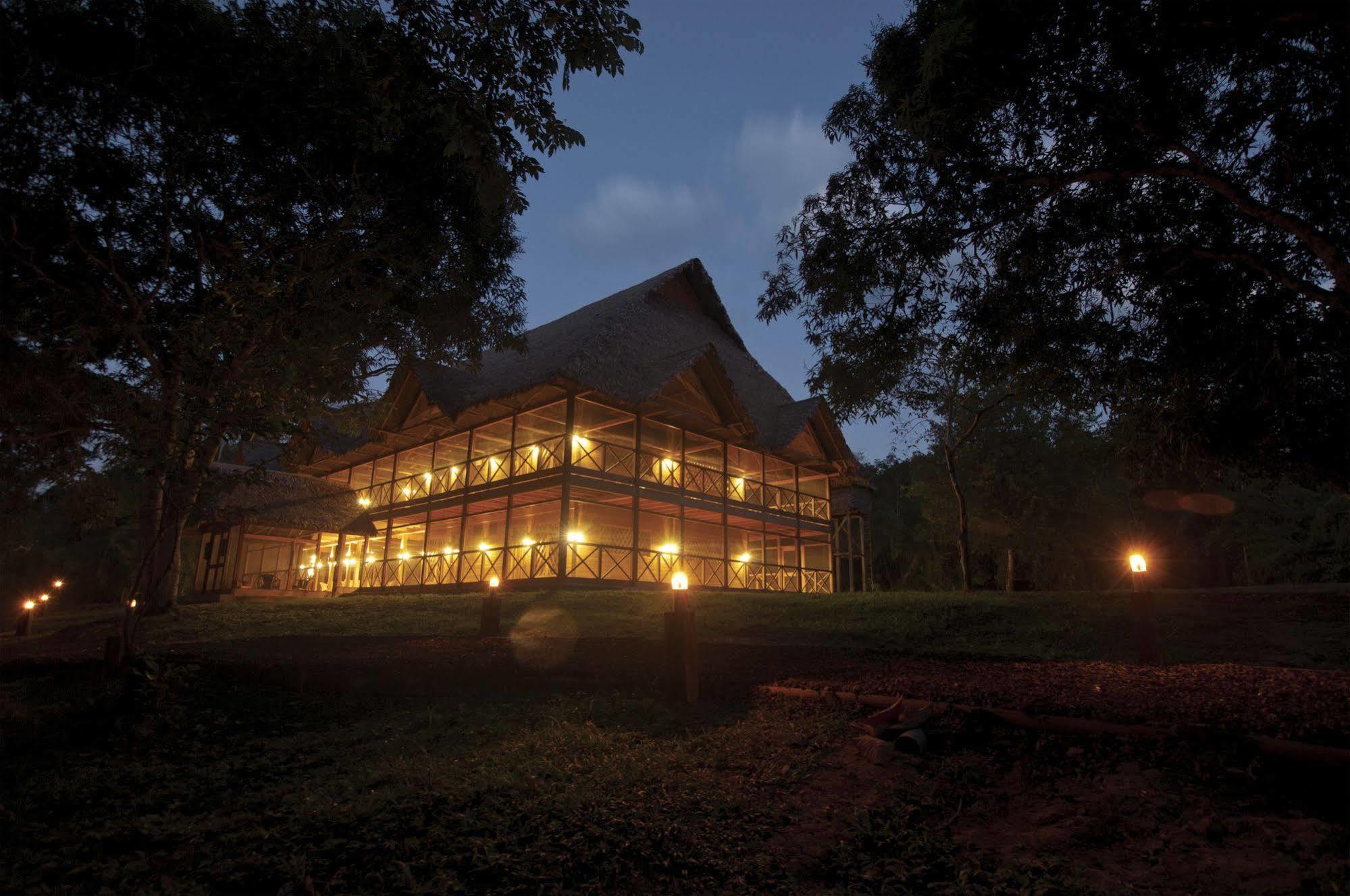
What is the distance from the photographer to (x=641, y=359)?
832 inches

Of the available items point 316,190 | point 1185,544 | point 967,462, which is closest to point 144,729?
point 316,190

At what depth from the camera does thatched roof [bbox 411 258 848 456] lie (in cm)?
1917

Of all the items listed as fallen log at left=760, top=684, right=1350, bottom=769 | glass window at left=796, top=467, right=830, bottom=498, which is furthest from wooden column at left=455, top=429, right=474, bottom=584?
fallen log at left=760, top=684, right=1350, bottom=769

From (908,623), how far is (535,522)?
14.4 m

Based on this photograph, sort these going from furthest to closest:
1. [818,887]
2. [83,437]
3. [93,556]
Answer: [93,556], [83,437], [818,887]

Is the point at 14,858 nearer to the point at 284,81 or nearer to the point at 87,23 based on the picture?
the point at 284,81

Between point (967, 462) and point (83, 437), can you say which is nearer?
point (83, 437)

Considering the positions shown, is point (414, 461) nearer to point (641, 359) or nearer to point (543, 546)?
point (543, 546)

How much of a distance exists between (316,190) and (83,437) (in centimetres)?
585

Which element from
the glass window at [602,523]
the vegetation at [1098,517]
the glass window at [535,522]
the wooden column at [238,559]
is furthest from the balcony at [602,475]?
the vegetation at [1098,517]

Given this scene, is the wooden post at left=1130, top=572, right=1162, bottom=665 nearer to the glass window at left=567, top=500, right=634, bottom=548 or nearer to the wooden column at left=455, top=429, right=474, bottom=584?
the glass window at left=567, top=500, right=634, bottom=548

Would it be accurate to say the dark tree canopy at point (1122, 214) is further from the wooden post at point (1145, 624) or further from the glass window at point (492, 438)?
the glass window at point (492, 438)

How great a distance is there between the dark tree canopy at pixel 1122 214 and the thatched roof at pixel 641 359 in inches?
389

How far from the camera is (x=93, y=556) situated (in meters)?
37.8
